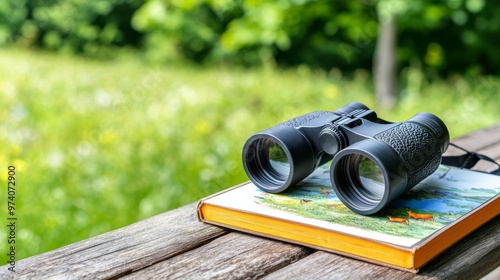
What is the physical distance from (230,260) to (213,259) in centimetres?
2

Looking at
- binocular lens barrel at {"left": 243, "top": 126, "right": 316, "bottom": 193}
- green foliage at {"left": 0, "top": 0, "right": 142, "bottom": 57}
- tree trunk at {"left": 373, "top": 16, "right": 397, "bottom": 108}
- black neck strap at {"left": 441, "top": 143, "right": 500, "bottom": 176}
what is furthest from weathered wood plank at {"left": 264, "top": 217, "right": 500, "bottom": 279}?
green foliage at {"left": 0, "top": 0, "right": 142, "bottom": 57}

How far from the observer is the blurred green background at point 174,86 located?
6.40ft

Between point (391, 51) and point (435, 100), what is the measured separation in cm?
37

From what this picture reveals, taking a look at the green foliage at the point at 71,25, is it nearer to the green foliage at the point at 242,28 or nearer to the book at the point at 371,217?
the green foliage at the point at 242,28

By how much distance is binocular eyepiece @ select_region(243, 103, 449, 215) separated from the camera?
0.77 m

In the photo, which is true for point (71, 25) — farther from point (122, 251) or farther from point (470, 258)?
point (470, 258)

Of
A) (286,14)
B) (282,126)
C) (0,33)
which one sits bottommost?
(282,126)

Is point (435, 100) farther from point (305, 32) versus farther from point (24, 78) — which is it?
point (24, 78)

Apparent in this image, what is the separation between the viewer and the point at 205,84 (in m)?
3.63

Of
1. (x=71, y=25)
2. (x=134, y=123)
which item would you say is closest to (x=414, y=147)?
(x=134, y=123)

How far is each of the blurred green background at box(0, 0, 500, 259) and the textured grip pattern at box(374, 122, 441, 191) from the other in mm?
1087

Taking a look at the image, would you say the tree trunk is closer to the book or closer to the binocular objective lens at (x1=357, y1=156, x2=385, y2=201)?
the book

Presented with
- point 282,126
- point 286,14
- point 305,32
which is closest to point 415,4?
point 286,14

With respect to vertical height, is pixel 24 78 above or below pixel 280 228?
above
